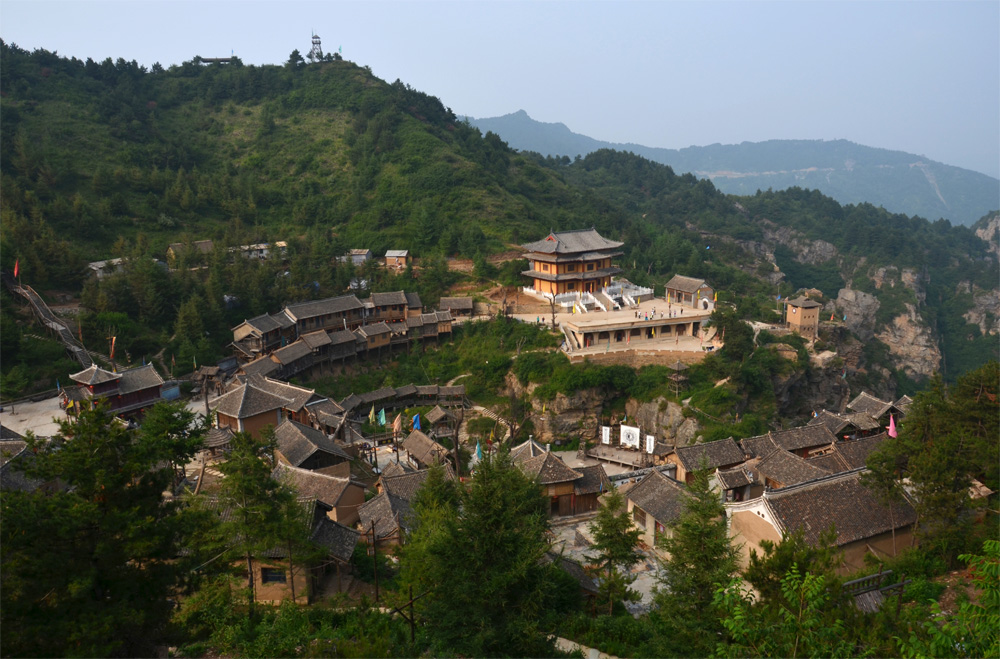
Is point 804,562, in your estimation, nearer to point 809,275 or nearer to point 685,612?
point 685,612

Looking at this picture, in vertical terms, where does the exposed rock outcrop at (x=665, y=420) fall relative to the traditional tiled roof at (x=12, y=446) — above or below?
below

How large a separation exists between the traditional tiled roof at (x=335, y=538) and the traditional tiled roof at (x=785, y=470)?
529 inches

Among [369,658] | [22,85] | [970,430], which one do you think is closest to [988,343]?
[970,430]

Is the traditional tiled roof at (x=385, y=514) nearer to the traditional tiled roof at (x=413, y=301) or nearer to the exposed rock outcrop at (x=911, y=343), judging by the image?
the traditional tiled roof at (x=413, y=301)

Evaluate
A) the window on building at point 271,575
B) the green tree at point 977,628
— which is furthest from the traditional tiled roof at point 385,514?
the green tree at point 977,628

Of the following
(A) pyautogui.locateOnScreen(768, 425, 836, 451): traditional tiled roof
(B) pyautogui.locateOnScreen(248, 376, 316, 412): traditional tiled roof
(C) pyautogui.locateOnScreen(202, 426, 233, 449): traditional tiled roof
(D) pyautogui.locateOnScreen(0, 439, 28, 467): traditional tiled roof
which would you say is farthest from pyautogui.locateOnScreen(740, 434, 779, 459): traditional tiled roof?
(D) pyautogui.locateOnScreen(0, 439, 28, 467): traditional tiled roof

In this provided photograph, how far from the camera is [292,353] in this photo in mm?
31766

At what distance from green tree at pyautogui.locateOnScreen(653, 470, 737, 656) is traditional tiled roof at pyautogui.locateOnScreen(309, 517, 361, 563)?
24.1 ft

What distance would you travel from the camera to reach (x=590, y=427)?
102 feet

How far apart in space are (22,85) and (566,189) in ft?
163

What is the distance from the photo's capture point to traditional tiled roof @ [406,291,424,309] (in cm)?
3795

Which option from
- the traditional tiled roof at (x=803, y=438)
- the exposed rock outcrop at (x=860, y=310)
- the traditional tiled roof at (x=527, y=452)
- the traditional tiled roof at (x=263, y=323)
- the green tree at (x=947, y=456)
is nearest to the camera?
the green tree at (x=947, y=456)

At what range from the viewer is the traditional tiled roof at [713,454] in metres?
23.3

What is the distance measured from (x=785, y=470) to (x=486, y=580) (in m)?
13.7
